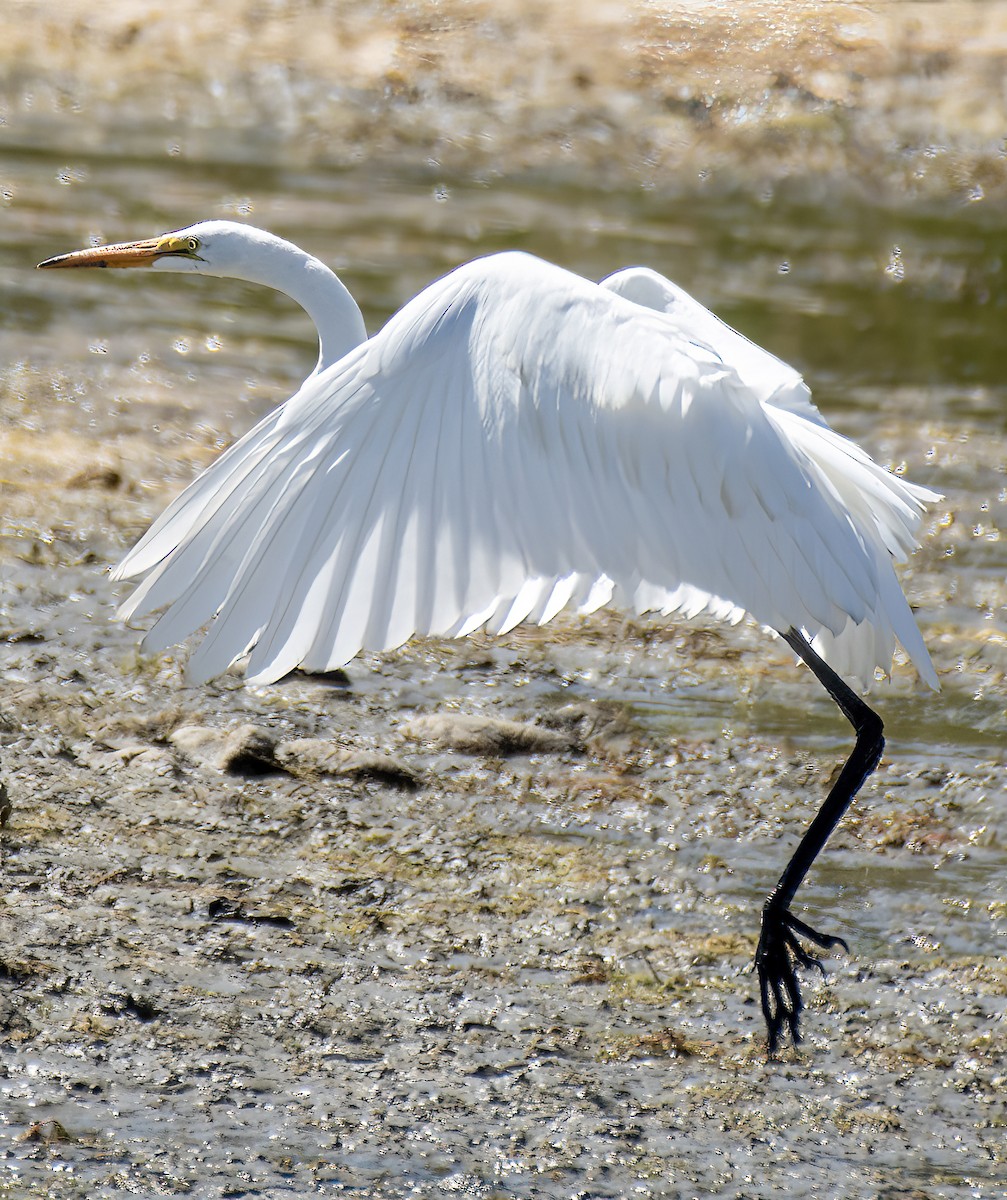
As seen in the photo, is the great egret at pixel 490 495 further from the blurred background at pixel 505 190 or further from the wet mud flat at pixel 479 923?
the blurred background at pixel 505 190

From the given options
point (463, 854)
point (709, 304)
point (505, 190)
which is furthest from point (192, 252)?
point (505, 190)

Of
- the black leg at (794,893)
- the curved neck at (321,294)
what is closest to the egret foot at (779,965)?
the black leg at (794,893)

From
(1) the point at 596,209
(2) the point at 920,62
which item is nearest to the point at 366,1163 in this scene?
(1) the point at 596,209

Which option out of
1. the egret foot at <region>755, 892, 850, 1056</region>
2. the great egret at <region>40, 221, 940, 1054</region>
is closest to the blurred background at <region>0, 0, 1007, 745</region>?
the egret foot at <region>755, 892, 850, 1056</region>

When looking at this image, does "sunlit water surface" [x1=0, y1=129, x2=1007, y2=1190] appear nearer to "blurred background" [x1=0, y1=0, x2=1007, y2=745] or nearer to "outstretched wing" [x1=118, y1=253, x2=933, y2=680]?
"blurred background" [x1=0, y1=0, x2=1007, y2=745]

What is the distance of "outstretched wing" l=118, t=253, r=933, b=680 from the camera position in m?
2.93

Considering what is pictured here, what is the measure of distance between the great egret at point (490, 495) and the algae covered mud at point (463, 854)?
1.05m

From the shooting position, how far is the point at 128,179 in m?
11.0

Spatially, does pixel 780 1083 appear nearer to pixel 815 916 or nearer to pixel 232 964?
pixel 815 916

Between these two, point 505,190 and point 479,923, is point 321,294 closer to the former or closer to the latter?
point 479,923

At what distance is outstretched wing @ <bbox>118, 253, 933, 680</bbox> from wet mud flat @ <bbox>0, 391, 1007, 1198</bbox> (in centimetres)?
112

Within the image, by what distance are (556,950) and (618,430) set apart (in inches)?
62.1

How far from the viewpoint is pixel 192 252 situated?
4176 mm

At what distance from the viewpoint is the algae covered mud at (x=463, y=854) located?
3.53m
